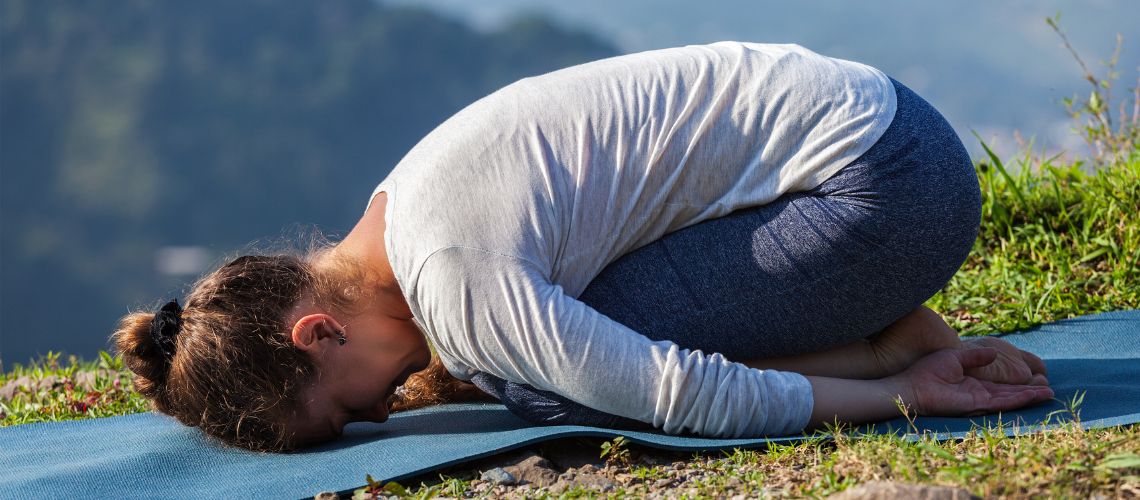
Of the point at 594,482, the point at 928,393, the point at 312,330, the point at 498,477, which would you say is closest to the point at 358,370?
the point at 312,330

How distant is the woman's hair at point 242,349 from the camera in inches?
93.7

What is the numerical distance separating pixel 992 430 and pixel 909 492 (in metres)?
0.90

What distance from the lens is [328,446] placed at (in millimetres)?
2631

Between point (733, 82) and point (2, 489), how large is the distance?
193 cm

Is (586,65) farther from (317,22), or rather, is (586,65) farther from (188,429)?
(317,22)

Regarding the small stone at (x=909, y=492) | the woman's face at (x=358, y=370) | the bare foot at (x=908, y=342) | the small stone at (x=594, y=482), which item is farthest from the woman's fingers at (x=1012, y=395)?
the woman's face at (x=358, y=370)

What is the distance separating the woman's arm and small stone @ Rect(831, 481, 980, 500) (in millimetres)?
807

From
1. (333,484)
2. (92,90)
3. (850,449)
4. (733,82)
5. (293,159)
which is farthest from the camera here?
(92,90)

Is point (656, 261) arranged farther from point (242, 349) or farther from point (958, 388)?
point (242, 349)

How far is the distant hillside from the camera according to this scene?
36.8 meters

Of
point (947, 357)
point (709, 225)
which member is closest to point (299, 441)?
point (709, 225)

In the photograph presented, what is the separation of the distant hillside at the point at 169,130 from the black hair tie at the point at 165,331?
3183cm

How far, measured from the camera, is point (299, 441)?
8.47 feet

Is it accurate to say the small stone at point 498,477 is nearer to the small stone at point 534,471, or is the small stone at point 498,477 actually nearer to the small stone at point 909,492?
the small stone at point 534,471
